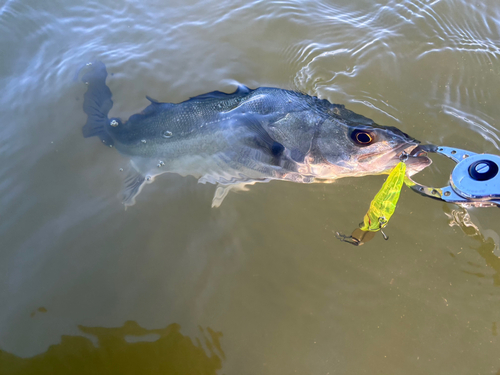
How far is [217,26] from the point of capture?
4684 mm

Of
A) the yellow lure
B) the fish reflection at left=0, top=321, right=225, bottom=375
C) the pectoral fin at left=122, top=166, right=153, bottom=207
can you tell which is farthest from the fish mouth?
the pectoral fin at left=122, top=166, right=153, bottom=207

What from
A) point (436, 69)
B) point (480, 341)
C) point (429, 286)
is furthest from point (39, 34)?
point (480, 341)

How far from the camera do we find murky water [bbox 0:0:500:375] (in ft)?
7.89

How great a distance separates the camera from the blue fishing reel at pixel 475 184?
196cm

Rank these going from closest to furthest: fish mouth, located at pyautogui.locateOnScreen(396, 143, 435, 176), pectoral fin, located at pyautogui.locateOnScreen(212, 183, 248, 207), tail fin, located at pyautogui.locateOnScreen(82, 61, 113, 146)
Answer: fish mouth, located at pyautogui.locateOnScreen(396, 143, 435, 176)
pectoral fin, located at pyautogui.locateOnScreen(212, 183, 248, 207)
tail fin, located at pyautogui.locateOnScreen(82, 61, 113, 146)

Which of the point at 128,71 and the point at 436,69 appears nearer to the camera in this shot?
the point at 436,69

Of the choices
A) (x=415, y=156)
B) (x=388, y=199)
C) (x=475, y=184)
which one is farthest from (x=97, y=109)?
(x=475, y=184)

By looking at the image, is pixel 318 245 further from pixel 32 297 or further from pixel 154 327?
pixel 32 297

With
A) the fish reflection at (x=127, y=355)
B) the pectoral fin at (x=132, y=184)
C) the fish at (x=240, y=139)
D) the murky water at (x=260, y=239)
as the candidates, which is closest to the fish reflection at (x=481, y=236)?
the murky water at (x=260, y=239)

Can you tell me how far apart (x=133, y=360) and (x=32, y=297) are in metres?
1.21

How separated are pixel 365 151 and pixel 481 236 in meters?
1.27

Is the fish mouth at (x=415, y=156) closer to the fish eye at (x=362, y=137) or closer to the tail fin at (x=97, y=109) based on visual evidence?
the fish eye at (x=362, y=137)

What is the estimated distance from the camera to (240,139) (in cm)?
314

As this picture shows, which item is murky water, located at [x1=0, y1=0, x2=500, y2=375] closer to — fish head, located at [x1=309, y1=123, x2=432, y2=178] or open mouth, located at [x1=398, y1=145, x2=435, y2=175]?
fish head, located at [x1=309, y1=123, x2=432, y2=178]
